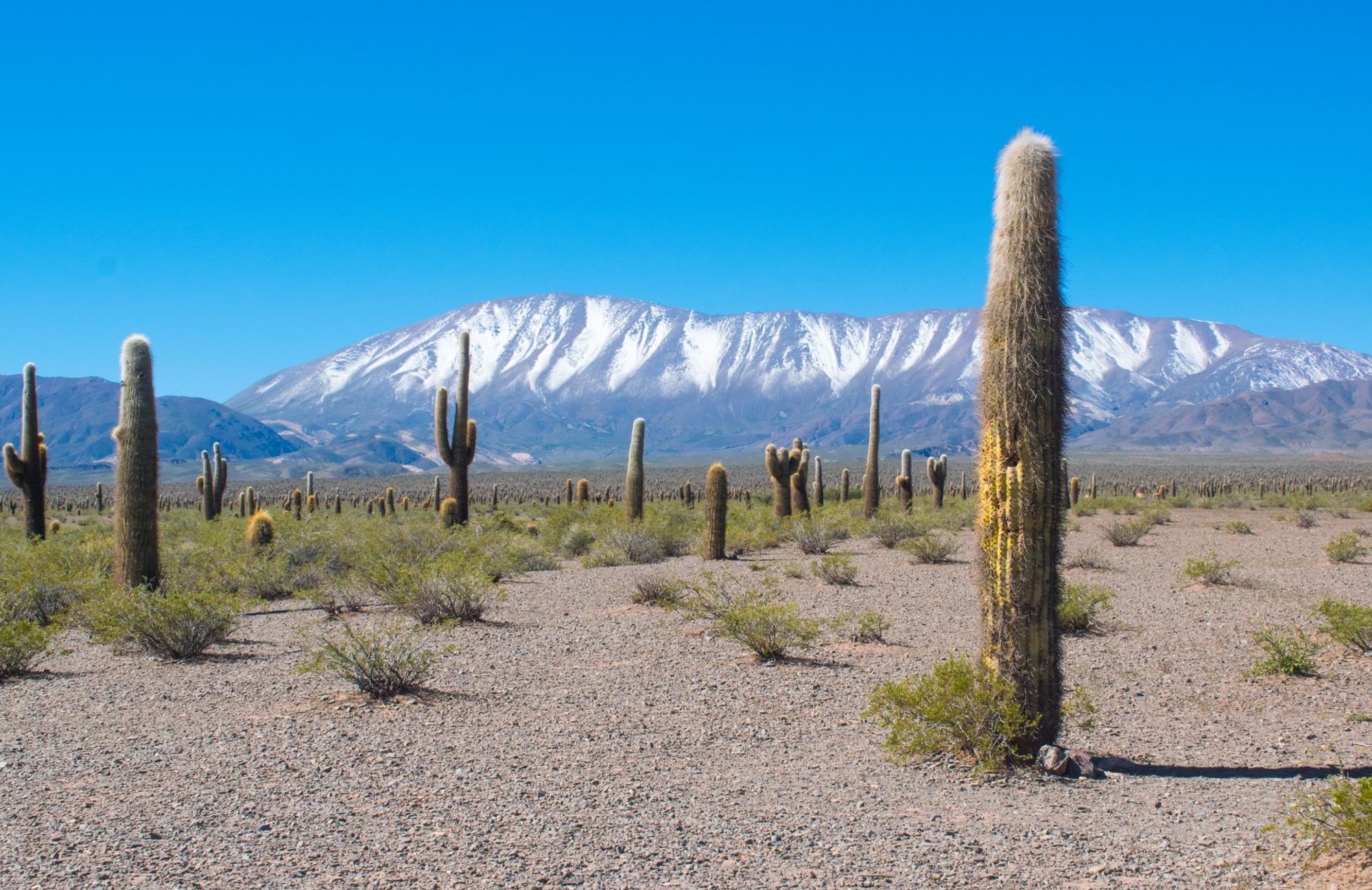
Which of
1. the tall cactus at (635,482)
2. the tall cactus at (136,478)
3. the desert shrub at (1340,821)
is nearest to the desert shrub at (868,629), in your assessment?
the desert shrub at (1340,821)

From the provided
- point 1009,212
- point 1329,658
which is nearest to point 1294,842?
point 1009,212

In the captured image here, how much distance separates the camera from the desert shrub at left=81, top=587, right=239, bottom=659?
419 inches

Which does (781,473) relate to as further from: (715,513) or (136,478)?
(136,478)

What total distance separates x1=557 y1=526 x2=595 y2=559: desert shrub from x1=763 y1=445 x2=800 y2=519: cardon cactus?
6.27 meters

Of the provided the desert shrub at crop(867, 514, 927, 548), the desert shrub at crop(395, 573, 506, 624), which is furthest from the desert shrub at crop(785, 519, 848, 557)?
the desert shrub at crop(395, 573, 506, 624)

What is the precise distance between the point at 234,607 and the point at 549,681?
13.4 ft

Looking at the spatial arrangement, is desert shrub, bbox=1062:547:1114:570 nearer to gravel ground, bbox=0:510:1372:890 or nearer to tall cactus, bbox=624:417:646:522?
gravel ground, bbox=0:510:1372:890

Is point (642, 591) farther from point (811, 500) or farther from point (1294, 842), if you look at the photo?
point (811, 500)

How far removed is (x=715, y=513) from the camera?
20250mm

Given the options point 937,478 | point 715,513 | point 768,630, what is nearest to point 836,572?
point 715,513

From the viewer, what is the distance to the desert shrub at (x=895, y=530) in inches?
883

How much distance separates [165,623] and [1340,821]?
32.4 ft

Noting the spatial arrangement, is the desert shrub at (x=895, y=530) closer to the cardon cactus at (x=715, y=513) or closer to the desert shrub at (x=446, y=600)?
the cardon cactus at (x=715, y=513)

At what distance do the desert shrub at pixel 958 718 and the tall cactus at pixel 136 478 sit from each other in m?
10.2
